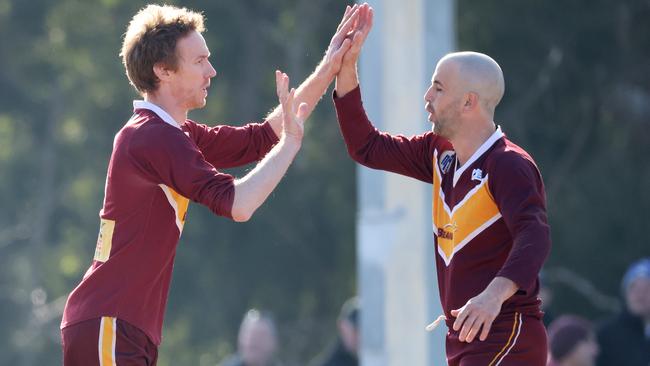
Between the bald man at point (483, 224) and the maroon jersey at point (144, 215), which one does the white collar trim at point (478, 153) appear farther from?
the maroon jersey at point (144, 215)

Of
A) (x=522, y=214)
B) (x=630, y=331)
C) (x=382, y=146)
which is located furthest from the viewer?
(x=630, y=331)

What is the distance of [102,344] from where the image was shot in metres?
4.65

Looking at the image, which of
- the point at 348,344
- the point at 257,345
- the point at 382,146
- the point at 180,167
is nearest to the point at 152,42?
the point at 180,167

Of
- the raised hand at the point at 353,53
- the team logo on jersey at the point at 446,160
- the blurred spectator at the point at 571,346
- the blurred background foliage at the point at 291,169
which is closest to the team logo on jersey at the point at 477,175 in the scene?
the team logo on jersey at the point at 446,160

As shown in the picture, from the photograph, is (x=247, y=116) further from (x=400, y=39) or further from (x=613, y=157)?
(x=400, y=39)

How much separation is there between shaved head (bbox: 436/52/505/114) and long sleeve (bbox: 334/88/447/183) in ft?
1.01

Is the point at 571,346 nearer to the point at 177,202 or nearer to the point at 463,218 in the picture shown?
the point at 463,218

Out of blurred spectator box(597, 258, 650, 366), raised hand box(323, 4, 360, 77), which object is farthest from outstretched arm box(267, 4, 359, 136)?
blurred spectator box(597, 258, 650, 366)

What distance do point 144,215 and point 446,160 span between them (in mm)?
1187

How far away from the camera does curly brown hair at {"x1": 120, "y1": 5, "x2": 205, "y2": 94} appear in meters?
4.92

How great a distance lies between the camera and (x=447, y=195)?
5.04m

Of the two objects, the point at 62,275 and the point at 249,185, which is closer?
the point at 249,185

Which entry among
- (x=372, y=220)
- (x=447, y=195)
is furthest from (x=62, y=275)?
(x=447, y=195)

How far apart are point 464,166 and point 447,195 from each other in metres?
0.14
